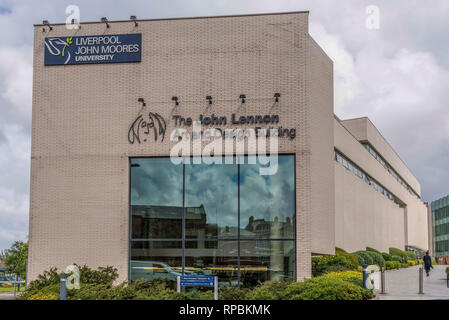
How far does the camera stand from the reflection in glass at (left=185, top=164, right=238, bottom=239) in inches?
821

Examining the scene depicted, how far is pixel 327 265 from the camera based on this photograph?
2250 centimetres

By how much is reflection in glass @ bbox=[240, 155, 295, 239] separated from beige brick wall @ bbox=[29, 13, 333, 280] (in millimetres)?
450

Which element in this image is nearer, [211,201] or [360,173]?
[211,201]

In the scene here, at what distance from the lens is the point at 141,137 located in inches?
849

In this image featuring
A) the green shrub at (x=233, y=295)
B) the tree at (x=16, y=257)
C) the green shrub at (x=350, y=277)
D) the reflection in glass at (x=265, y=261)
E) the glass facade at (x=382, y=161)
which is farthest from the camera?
the tree at (x=16, y=257)

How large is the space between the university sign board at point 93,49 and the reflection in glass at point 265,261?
27.0 ft

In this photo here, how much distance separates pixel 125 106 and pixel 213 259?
6.54 meters

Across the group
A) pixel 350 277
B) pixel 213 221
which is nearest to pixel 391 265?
pixel 350 277

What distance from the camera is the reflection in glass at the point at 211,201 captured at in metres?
20.8

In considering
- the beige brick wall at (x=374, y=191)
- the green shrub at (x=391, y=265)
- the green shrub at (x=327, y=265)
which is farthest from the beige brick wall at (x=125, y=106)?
the green shrub at (x=391, y=265)

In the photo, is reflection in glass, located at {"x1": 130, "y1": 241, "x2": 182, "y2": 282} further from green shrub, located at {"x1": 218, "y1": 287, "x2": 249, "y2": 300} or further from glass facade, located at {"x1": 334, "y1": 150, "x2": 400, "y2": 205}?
glass facade, located at {"x1": 334, "y1": 150, "x2": 400, "y2": 205}

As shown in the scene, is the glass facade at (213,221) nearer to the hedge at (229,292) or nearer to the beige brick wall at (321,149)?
the beige brick wall at (321,149)

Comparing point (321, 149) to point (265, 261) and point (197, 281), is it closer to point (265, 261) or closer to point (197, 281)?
point (265, 261)
